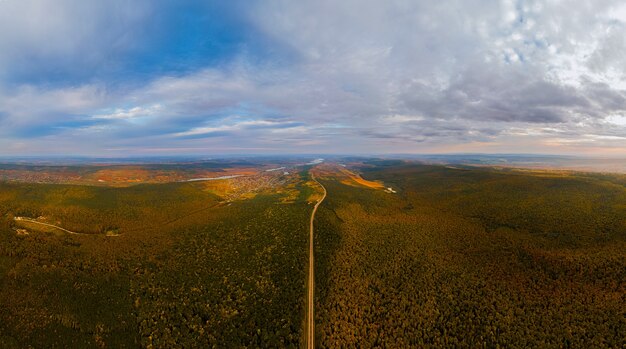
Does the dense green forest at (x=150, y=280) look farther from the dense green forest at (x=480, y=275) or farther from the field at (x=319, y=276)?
the dense green forest at (x=480, y=275)

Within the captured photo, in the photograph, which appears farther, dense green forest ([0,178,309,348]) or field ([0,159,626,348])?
field ([0,159,626,348])

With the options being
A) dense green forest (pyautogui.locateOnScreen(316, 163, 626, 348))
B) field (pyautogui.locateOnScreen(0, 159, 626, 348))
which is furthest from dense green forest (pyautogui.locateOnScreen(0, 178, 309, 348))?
dense green forest (pyautogui.locateOnScreen(316, 163, 626, 348))

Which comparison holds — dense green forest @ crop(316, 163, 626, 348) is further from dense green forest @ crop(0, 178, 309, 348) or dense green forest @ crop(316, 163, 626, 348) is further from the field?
dense green forest @ crop(0, 178, 309, 348)

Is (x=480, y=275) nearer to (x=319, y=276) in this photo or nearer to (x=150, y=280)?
(x=319, y=276)

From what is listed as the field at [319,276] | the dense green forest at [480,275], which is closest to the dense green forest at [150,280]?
the field at [319,276]

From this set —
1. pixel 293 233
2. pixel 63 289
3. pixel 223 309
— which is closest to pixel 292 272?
pixel 223 309

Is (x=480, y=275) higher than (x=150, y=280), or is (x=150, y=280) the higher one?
(x=480, y=275)

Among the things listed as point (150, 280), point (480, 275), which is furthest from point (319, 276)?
point (150, 280)
